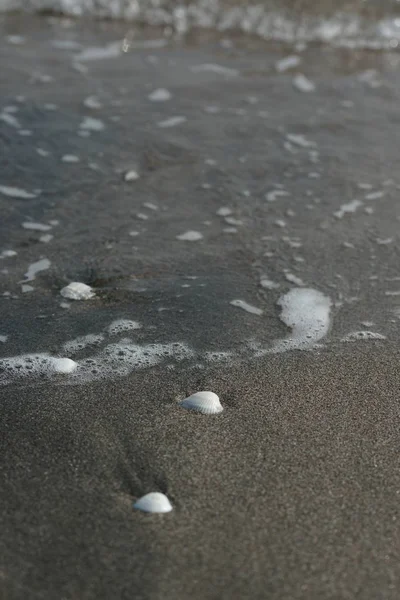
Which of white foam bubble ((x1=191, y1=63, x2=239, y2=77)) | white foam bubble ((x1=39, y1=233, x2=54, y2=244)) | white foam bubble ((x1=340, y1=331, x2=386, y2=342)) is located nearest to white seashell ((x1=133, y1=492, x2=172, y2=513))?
white foam bubble ((x1=340, y1=331, x2=386, y2=342))

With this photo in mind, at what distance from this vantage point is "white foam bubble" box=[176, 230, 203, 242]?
4.09m

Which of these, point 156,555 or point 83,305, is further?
point 83,305

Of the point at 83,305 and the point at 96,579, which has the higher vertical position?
the point at 83,305

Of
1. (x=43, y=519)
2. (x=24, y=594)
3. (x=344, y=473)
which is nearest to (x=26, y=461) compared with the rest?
(x=43, y=519)

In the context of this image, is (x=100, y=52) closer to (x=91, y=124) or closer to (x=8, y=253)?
(x=91, y=124)

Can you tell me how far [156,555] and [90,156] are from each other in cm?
334

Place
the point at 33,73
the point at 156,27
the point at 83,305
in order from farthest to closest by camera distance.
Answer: the point at 156,27 < the point at 33,73 < the point at 83,305

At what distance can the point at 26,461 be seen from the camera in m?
2.49

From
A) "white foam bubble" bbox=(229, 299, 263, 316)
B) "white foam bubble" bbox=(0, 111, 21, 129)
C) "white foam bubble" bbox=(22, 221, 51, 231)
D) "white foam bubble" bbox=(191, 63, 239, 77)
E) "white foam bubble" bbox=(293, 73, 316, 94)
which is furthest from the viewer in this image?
"white foam bubble" bbox=(191, 63, 239, 77)

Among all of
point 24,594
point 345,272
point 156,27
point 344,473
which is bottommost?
point 24,594

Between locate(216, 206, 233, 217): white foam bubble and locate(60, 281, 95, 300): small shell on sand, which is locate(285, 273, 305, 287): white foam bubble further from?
locate(60, 281, 95, 300): small shell on sand

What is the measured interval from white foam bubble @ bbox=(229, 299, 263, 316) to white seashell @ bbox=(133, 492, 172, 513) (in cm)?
129

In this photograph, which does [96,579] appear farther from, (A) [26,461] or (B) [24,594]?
(A) [26,461]

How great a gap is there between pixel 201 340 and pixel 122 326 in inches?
12.8
